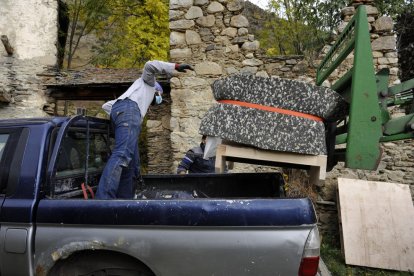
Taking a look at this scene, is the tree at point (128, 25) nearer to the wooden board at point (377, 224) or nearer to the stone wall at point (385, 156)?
the stone wall at point (385, 156)

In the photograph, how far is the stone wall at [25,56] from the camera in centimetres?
709

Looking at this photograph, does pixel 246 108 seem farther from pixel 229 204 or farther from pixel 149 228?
pixel 149 228

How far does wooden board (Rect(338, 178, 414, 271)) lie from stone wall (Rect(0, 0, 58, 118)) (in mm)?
6307

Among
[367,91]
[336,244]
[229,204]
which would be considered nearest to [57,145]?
[229,204]

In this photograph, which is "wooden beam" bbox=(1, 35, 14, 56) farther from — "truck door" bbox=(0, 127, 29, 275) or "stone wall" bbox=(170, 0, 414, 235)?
"truck door" bbox=(0, 127, 29, 275)

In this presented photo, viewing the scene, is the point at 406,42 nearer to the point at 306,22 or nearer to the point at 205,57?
the point at 306,22

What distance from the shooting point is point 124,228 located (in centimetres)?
216

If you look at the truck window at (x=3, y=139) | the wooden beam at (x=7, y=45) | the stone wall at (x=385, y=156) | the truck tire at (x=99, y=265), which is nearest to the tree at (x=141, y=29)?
the wooden beam at (x=7, y=45)

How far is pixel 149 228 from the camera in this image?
83.7 inches

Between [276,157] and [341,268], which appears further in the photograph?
[341,268]

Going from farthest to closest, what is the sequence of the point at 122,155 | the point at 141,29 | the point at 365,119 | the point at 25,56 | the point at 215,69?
the point at 141,29 < the point at 25,56 < the point at 215,69 < the point at 122,155 < the point at 365,119

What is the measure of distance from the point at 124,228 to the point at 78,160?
105 centimetres

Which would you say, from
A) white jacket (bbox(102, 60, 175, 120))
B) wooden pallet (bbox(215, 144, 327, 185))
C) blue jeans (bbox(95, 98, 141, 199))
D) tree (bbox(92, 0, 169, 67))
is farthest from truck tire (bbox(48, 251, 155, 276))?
tree (bbox(92, 0, 169, 67))

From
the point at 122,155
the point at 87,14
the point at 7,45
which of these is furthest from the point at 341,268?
the point at 87,14
